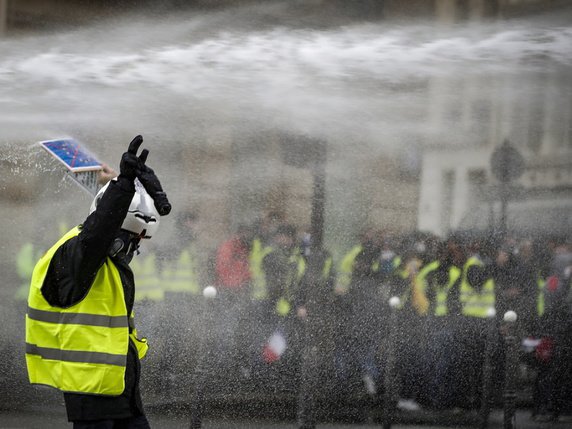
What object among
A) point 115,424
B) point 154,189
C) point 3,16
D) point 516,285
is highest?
point 3,16

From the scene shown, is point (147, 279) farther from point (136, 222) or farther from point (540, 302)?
point (136, 222)

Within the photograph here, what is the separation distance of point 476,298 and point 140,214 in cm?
300

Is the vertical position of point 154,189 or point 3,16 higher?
point 3,16

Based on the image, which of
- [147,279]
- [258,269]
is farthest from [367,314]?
[147,279]

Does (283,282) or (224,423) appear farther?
(283,282)

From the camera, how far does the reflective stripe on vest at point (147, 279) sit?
20.7ft

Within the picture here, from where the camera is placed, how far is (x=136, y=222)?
11.4 ft

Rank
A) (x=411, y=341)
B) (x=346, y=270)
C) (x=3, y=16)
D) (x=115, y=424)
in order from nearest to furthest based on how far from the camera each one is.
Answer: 1. (x=115, y=424)
2. (x=411, y=341)
3. (x=346, y=270)
4. (x=3, y=16)

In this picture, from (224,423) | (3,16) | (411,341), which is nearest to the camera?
(224,423)

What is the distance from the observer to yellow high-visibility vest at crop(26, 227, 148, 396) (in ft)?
10.8

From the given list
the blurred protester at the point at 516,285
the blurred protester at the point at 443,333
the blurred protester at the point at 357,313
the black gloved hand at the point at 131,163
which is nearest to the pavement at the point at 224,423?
the blurred protester at the point at 443,333

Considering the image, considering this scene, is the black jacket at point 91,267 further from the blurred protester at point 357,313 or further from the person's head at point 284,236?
the person's head at point 284,236

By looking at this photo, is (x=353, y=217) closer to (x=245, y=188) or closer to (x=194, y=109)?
(x=245, y=188)

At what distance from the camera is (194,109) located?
20.6ft
